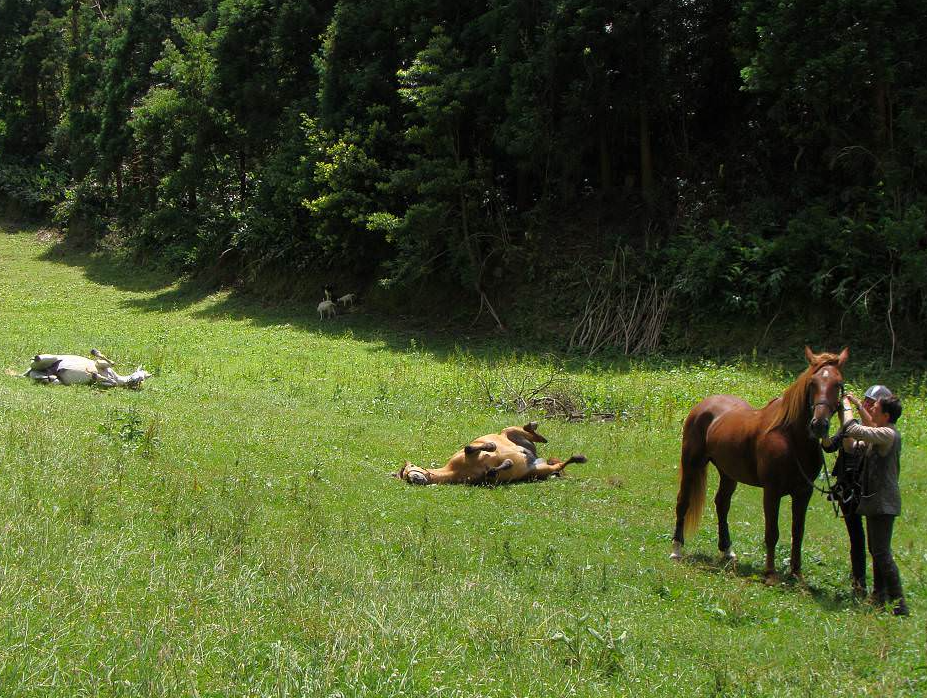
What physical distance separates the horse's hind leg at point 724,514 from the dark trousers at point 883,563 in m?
1.54

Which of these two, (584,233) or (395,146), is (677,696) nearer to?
(584,233)

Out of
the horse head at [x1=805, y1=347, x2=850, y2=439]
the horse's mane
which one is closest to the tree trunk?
the horse's mane

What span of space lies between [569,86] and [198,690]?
2171cm

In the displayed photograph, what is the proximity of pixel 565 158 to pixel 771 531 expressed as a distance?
17.8 m

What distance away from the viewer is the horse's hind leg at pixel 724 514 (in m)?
8.80

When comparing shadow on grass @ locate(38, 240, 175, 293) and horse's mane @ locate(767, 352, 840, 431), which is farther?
shadow on grass @ locate(38, 240, 175, 293)

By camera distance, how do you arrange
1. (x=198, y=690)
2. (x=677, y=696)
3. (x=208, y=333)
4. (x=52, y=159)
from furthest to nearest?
(x=52, y=159) → (x=208, y=333) → (x=677, y=696) → (x=198, y=690)

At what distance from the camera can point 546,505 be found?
10.4 meters

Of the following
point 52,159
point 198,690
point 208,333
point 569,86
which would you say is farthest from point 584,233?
point 52,159

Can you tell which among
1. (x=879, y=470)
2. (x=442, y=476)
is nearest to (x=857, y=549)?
(x=879, y=470)

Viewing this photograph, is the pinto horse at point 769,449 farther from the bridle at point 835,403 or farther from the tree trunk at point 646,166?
the tree trunk at point 646,166

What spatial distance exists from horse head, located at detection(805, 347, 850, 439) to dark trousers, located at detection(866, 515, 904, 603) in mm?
909

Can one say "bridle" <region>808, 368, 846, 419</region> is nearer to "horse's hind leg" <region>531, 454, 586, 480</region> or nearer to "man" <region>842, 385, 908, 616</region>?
"man" <region>842, 385, 908, 616</region>

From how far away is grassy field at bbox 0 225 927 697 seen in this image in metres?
4.81
